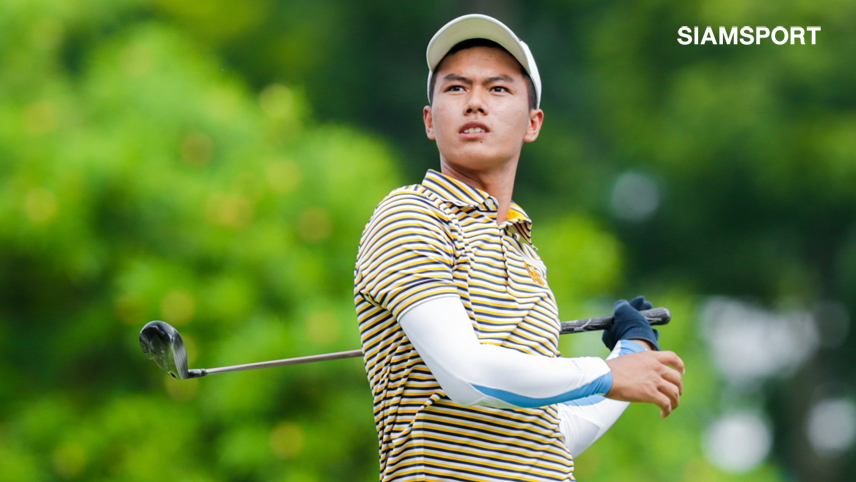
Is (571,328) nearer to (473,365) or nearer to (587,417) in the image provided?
(587,417)

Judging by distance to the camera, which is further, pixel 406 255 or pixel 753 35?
pixel 753 35

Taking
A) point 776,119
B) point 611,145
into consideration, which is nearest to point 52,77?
point 611,145

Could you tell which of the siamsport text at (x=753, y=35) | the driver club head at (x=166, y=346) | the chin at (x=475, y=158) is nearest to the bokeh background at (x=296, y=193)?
the siamsport text at (x=753, y=35)

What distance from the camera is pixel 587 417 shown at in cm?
185

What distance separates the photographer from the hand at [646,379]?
149cm

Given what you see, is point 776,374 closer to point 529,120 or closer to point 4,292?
point 4,292

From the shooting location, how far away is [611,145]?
6758mm

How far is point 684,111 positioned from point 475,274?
18.1ft

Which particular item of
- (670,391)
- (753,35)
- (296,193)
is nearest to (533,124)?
(670,391)

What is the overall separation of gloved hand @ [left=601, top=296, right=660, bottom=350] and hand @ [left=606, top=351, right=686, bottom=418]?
23 cm

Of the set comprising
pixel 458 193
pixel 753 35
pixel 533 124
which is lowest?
pixel 458 193

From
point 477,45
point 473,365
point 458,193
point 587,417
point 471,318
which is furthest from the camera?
point 587,417

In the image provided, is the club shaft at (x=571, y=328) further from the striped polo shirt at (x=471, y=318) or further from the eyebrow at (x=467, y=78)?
the eyebrow at (x=467, y=78)

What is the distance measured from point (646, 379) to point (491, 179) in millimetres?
453
